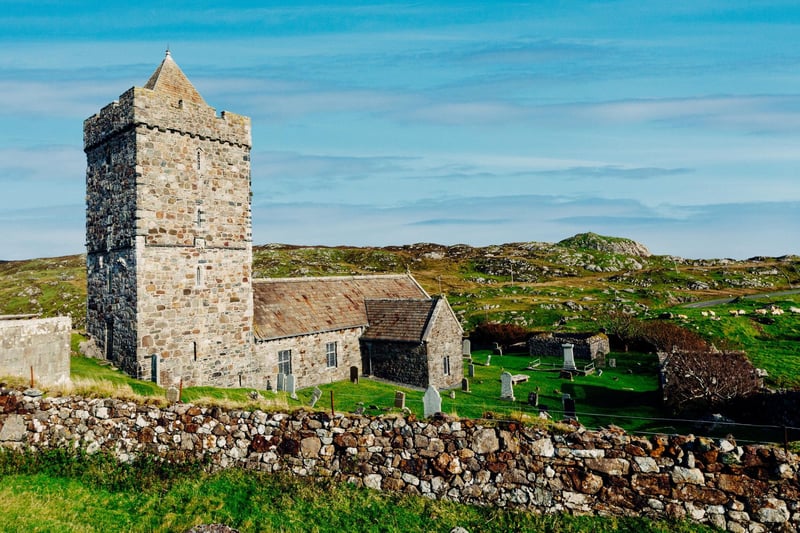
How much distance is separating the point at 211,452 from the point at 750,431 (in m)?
18.2

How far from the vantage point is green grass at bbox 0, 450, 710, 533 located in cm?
905

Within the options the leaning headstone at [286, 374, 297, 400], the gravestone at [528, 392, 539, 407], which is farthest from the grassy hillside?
the leaning headstone at [286, 374, 297, 400]

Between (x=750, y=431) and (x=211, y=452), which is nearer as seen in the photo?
(x=211, y=452)

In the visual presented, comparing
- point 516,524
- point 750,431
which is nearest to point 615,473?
point 516,524

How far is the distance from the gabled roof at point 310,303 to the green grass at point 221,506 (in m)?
16.4

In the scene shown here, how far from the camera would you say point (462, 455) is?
10156 millimetres

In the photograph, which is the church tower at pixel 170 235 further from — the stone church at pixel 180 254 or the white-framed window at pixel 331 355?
the white-framed window at pixel 331 355

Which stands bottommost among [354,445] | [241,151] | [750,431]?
[750,431]

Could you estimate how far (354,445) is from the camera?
1080 cm

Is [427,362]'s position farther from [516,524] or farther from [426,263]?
[426,263]

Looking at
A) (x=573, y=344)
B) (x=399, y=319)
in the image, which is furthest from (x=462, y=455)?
(x=573, y=344)

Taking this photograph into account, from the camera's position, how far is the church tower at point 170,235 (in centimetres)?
2248

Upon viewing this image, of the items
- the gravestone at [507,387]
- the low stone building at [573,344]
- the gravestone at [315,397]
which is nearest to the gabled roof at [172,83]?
the gravestone at [315,397]

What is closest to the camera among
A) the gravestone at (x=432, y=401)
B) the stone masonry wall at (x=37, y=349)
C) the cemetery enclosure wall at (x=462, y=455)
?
the cemetery enclosure wall at (x=462, y=455)
